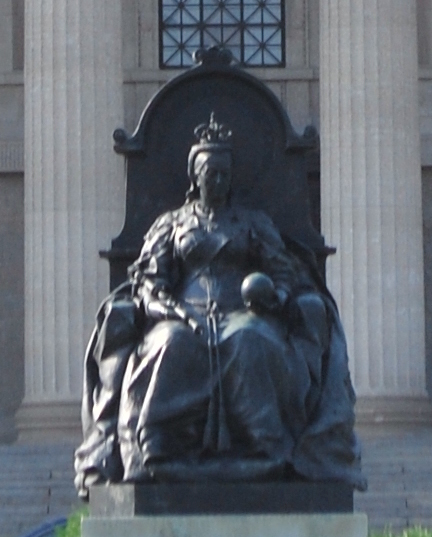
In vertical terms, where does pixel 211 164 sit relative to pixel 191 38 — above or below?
below

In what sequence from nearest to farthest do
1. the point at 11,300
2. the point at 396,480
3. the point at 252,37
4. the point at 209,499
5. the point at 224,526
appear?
the point at 224,526, the point at 209,499, the point at 396,480, the point at 11,300, the point at 252,37

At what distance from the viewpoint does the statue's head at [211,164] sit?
22734mm

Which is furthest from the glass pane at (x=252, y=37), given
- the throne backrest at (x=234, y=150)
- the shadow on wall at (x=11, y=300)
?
the throne backrest at (x=234, y=150)

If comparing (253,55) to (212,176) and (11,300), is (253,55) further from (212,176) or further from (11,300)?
(212,176)

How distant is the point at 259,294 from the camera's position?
21891 millimetres

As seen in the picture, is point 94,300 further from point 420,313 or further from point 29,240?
point 420,313

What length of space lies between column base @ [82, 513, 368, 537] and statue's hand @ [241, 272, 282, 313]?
1835 millimetres

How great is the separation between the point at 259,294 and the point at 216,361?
720mm

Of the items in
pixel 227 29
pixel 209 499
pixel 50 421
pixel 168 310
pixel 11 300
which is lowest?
pixel 209 499

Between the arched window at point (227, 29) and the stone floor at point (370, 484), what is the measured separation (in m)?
12.2

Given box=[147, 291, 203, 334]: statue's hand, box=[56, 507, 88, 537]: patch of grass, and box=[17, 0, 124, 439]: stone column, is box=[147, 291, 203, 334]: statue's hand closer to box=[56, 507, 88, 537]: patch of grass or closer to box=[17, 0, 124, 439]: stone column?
box=[56, 507, 88, 537]: patch of grass

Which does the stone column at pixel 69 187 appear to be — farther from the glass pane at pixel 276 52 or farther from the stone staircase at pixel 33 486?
the glass pane at pixel 276 52

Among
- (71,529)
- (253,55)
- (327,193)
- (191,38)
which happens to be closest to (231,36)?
(253,55)

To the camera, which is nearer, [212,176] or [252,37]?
[212,176]
